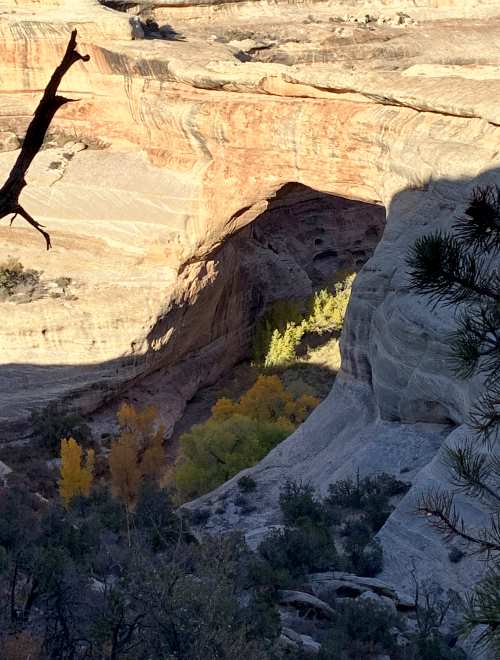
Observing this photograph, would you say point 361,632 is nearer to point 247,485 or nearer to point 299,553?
point 299,553

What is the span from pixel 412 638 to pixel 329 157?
12.9 metres

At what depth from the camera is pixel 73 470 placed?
21.2m

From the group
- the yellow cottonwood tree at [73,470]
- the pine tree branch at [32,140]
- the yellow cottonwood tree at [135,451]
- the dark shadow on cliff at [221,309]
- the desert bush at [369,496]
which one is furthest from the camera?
the dark shadow on cliff at [221,309]

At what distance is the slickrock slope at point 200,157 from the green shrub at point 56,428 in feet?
1.24

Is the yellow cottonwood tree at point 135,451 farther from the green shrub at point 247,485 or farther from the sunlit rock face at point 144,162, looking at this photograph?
the green shrub at point 247,485

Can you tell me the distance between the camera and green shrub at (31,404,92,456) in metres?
23.7

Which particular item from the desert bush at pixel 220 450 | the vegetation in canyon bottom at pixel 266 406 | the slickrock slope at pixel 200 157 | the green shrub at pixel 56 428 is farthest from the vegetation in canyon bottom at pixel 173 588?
the green shrub at pixel 56 428

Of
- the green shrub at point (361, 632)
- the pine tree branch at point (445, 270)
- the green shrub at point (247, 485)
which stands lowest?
the green shrub at point (247, 485)

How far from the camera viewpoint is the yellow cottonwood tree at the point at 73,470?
2070cm

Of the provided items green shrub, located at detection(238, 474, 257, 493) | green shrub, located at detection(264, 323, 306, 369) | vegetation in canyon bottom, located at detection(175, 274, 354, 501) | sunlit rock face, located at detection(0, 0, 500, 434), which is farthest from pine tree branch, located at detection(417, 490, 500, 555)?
green shrub, located at detection(264, 323, 306, 369)

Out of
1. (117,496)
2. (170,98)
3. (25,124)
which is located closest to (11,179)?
(117,496)

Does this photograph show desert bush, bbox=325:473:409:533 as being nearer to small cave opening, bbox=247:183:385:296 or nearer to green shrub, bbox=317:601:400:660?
green shrub, bbox=317:601:400:660

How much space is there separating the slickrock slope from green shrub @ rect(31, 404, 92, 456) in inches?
14.8

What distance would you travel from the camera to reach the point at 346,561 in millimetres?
12367
